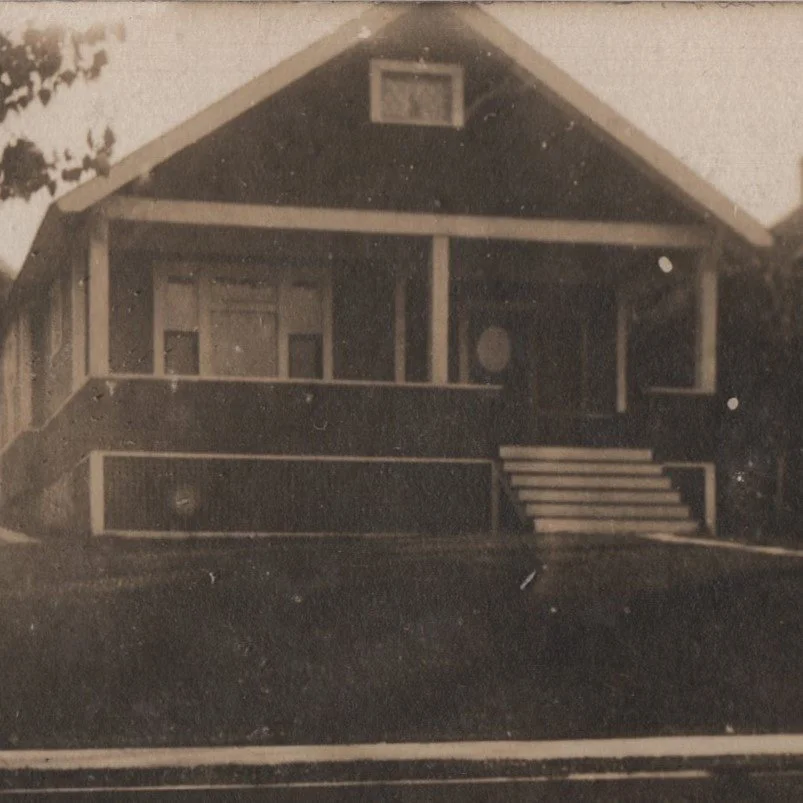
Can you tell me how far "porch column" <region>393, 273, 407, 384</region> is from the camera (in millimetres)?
9107

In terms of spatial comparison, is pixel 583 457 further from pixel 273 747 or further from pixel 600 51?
pixel 273 747

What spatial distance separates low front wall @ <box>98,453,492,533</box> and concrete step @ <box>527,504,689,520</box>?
14.7 inches

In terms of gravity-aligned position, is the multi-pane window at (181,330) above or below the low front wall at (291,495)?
above

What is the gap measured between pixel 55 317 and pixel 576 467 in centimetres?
288

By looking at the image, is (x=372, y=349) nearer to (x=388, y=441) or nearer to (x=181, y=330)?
(x=388, y=441)

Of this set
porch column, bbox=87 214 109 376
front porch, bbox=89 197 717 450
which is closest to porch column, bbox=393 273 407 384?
front porch, bbox=89 197 717 450

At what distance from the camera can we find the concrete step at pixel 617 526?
22.7 ft

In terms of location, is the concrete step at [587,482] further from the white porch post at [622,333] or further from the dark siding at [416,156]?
the white porch post at [622,333]

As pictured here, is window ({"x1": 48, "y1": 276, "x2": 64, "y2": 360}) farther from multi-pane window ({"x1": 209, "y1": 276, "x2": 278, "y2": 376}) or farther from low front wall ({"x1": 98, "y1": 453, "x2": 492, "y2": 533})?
multi-pane window ({"x1": 209, "y1": 276, "x2": 278, "y2": 376})

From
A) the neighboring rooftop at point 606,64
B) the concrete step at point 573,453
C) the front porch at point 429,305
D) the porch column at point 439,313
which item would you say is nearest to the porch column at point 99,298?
the front porch at point 429,305

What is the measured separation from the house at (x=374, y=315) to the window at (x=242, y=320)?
0.03 m

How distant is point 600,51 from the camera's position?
6266mm

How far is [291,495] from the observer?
7.84 metres

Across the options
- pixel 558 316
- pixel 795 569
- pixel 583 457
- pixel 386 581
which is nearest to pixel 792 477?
pixel 795 569
